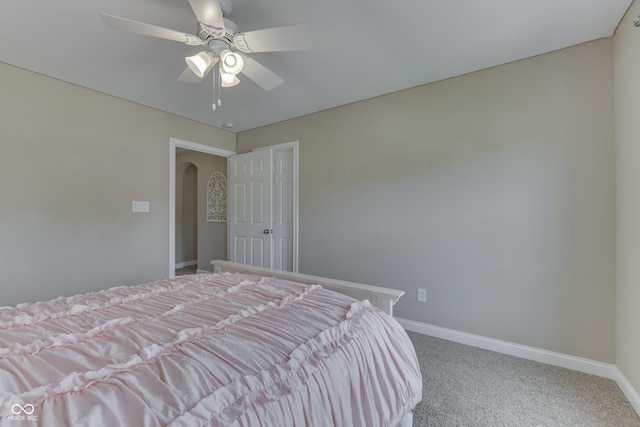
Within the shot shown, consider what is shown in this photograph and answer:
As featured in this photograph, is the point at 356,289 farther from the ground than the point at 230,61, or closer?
closer

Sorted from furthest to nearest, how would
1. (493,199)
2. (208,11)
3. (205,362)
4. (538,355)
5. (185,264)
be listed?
(185,264), (493,199), (538,355), (208,11), (205,362)

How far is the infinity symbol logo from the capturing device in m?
0.63

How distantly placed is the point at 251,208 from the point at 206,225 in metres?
1.68

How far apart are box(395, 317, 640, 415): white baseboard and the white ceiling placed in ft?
7.70

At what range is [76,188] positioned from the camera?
2.80m

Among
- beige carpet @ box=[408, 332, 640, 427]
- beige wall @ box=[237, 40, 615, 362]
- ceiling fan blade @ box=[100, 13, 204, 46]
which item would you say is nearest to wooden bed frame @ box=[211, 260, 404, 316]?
beige carpet @ box=[408, 332, 640, 427]

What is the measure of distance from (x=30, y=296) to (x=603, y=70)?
5.00 metres

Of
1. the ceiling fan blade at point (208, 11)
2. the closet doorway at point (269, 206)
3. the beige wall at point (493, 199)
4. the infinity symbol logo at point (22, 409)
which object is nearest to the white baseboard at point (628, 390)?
the beige wall at point (493, 199)

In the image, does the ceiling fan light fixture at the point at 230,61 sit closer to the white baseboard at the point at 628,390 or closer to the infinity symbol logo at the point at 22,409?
the infinity symbol logo at the point at 22,409

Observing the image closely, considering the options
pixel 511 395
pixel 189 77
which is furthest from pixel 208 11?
pixel 511 395

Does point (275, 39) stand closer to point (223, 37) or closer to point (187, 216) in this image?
point (223, 37)

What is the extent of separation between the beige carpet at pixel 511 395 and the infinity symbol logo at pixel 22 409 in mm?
1648

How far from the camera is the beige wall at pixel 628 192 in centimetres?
168

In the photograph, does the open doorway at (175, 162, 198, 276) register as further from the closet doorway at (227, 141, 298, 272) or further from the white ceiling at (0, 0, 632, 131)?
the white ceiling at (0, 0, 632, 131)
